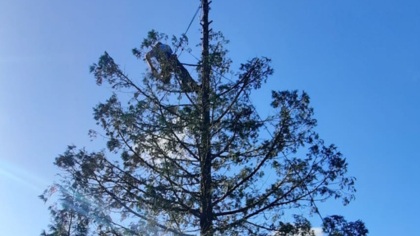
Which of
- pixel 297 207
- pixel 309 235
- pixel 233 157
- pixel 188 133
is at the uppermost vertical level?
pixel 188 133

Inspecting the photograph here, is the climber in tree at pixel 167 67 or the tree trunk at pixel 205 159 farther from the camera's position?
the climber in tree at pixel 167 67

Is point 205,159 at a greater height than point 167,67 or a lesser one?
lesser

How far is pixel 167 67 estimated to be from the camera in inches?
458

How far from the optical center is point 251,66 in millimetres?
11273

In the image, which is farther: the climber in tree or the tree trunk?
the climber in tree

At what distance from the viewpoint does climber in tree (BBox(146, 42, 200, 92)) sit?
1143cm

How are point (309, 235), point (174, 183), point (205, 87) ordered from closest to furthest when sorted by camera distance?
point (309, 235) → point (174, 183) → point (205, 87)

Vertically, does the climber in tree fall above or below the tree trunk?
above

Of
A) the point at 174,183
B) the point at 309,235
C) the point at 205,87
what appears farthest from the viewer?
the point at 205,87

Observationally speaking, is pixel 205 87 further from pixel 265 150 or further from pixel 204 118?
pixel 265 150

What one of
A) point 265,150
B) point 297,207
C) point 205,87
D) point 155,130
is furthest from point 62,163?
point 297,207

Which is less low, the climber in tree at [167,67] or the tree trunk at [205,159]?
the climber in tree at [167,67]

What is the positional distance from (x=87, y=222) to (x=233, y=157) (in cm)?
343

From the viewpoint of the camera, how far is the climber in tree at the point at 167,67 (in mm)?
11430
